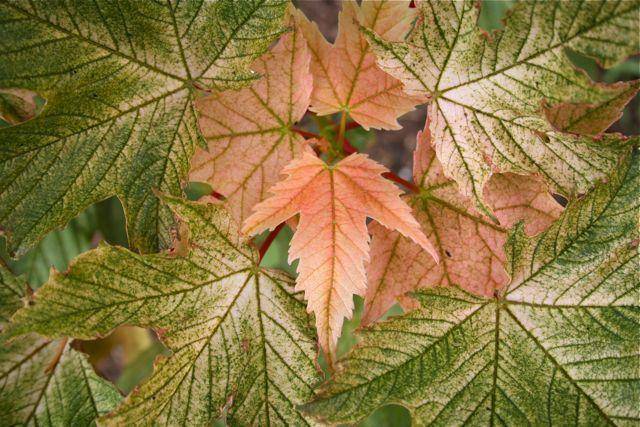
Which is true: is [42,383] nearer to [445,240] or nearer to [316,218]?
[316,218]

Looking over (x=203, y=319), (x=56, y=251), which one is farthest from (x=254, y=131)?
(x=56, y=251)

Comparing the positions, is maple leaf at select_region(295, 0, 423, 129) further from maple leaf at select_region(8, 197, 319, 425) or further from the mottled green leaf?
the mottled green leaf

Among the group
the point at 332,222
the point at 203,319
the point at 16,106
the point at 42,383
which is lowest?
the point at 42,383

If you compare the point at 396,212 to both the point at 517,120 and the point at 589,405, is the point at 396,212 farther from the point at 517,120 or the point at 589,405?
the point at 589,405

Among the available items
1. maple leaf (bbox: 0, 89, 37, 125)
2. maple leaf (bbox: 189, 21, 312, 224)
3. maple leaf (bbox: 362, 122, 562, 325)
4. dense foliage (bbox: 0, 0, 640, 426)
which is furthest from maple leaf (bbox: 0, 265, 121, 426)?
maple leaf (bbox: 362, 122, 562, 325)

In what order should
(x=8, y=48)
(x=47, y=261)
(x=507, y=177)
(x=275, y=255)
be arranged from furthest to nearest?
(x=275, y=255), (x=47, y=261), (x=507, y=177), (x=8, y=48)

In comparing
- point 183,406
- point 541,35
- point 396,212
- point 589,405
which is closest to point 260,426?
point 183,406

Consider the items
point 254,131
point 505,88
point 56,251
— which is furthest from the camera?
point 56,251

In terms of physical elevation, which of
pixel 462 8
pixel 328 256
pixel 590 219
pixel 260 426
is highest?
pixel 462 8
